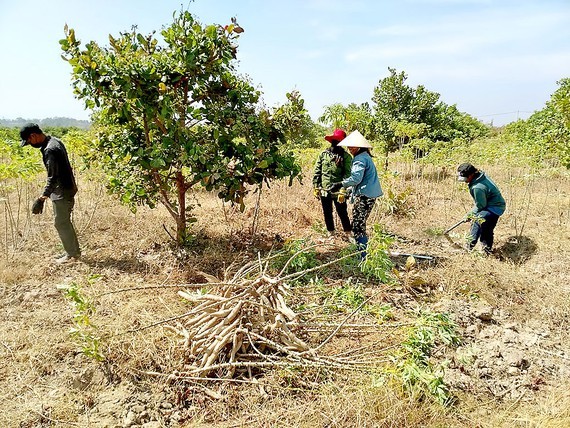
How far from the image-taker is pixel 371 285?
12.0 ft

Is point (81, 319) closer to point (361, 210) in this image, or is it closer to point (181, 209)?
point (181, 209)

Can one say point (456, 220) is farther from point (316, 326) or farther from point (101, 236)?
point (101, 236)

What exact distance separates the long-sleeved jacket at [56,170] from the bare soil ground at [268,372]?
29.5 inches

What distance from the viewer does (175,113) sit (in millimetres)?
3797

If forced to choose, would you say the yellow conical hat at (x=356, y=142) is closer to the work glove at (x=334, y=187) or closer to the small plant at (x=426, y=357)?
the work glove at (x=334, y=187)

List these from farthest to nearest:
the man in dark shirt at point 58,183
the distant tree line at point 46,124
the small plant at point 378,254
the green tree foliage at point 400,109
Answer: the distant tree line at point 46,124, the green tree foliage at point 400,109, the man in dark shirt at point 58,183, the small plant at point 378,254

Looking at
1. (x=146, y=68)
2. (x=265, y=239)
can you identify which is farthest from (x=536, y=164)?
(x=146, y=68)

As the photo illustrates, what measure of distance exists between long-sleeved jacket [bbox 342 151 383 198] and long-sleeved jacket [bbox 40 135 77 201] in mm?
2916

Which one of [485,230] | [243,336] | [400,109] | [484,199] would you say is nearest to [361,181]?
[484,199]

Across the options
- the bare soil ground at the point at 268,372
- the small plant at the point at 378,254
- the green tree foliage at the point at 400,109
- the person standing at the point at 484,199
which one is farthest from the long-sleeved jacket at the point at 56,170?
the green tree foliage at the point at 400,109

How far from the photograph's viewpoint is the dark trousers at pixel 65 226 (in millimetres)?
4038

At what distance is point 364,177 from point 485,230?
166 centimetres

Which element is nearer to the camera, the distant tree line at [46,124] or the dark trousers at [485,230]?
the dark trousers at [485,230]

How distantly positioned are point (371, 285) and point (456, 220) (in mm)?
2865
